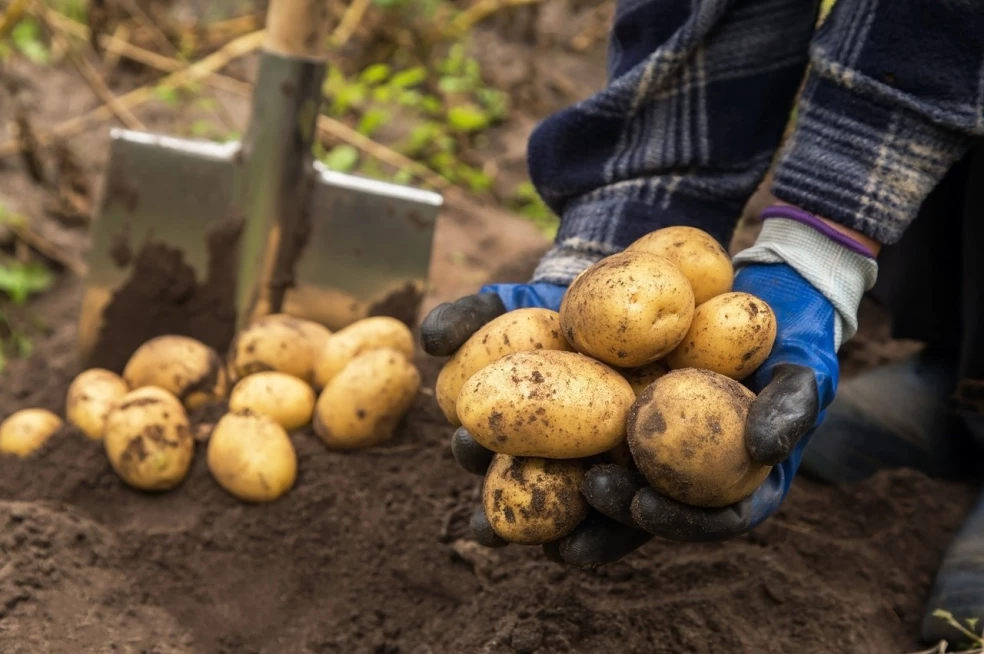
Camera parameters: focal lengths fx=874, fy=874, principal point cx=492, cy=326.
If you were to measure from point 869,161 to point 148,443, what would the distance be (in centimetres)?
152

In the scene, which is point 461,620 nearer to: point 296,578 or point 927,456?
point 296,578

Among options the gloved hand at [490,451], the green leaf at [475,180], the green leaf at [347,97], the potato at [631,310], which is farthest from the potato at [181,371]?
the green leaf at [347,97]

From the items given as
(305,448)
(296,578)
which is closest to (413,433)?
(305,448)

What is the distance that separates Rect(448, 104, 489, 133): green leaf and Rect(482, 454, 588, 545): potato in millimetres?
2854

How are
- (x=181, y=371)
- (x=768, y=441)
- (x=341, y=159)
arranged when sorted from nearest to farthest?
(x=768, y=441) < (x=181, y=371) < (x=341, y=159)

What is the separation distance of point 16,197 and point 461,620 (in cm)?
251

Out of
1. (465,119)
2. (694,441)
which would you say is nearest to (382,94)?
(465,119)

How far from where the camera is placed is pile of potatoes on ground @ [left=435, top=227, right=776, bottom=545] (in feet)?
3.73

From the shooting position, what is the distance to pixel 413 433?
6.70 ft

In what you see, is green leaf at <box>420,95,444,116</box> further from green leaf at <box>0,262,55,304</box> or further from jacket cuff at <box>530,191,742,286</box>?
jacket cuff at <box>530,191,742,286</box>

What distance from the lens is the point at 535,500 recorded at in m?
1.21

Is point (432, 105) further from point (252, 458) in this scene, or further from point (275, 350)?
point (252, 458)

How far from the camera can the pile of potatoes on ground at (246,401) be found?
1881 mm

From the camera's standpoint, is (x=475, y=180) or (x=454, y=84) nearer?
(x=475, y=180)
